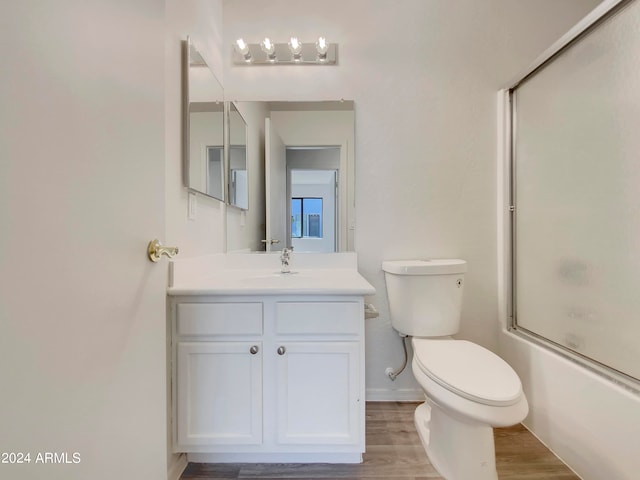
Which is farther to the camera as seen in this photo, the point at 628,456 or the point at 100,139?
the point at 628,456

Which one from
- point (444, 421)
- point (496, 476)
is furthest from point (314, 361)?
point (496, 476)

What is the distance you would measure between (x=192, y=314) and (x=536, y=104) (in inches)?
77.8

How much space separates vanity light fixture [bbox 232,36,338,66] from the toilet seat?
1643 millimetres

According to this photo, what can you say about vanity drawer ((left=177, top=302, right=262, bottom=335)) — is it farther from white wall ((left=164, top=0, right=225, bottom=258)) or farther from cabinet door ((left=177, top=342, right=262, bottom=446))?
white wall ((left=164, top=0, right=225, bottom=258))

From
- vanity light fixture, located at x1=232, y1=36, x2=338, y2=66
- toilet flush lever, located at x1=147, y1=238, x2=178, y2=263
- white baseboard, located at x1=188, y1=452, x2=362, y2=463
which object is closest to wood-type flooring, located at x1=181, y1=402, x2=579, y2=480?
white baseboard, located at x1=188, y1=452, x2=362, y2=463

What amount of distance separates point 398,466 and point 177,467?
3.01ft

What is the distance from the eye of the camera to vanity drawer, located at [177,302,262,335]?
1.12m

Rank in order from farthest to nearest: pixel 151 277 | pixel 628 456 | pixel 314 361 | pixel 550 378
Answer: pixel 550 378, pixel 314 361, pixel 628 456, pixel 151 277

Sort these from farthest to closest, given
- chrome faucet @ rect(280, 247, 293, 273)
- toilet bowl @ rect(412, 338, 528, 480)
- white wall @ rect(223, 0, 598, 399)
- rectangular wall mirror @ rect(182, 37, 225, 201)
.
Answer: white wall @ rect(223, 0, 598, 399)
chrome faucet @ rect(280, 247, 293, 273)
rectangular wall mirror @ rect(182, 37, 225, 201)
toilet bowl @ rect(412, 338, 528, 480)

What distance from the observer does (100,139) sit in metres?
0.54

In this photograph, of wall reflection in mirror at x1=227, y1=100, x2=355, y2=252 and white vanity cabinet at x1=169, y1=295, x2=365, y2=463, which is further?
wall reflection in mirror at x1=227, y1=100, x2=355, y2=252

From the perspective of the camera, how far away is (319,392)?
3.69 ft

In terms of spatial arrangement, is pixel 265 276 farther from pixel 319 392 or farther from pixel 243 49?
pixel 243 49

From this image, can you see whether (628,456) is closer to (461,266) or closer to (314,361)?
(461,266)
